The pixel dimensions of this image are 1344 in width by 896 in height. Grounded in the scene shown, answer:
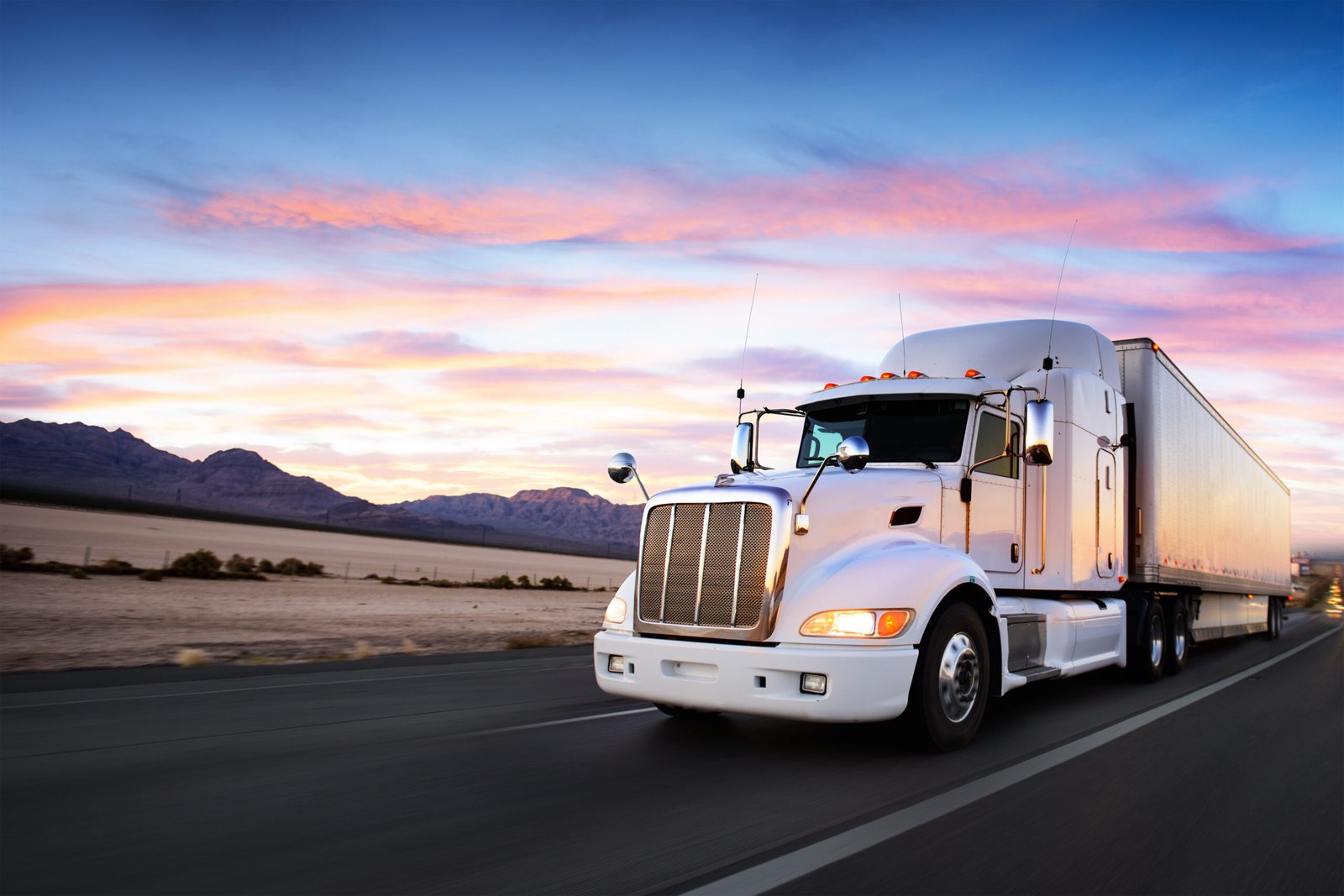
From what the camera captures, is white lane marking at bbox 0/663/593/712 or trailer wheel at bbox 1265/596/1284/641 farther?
trailer wheel at bbox 1265/596/1284/641

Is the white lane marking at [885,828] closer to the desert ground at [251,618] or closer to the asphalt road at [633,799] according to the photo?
the asphalt road at [633,799]

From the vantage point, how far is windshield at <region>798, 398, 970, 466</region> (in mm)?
8477

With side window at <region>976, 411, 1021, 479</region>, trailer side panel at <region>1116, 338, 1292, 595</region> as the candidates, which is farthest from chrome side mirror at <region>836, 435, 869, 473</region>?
trailer side panel at <region>1116, 338, 1292, 595</region>

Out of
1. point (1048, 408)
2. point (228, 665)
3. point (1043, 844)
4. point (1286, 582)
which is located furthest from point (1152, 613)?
point (1286, 582)

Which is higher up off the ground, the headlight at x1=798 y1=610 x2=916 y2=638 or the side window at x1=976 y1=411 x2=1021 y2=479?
the side window at x1=976 y1=411 x2=1021 y2=479

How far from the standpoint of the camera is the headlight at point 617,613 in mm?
7617

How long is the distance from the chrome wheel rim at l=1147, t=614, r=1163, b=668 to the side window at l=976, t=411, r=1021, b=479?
4337mm

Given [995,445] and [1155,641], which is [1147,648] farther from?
[995,445]

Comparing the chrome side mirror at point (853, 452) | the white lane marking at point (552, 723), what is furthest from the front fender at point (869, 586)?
the white lane marking at point (552, 723)

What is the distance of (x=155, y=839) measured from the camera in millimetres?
4531

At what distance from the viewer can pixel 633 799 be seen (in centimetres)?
546

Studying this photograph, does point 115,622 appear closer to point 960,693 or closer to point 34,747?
point 34,747

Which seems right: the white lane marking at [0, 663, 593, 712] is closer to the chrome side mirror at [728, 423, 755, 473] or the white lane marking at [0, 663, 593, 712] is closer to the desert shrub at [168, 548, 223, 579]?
the chrome side mirror at [728, 423, 755, 473]

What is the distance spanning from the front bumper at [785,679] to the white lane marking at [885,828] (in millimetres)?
771
